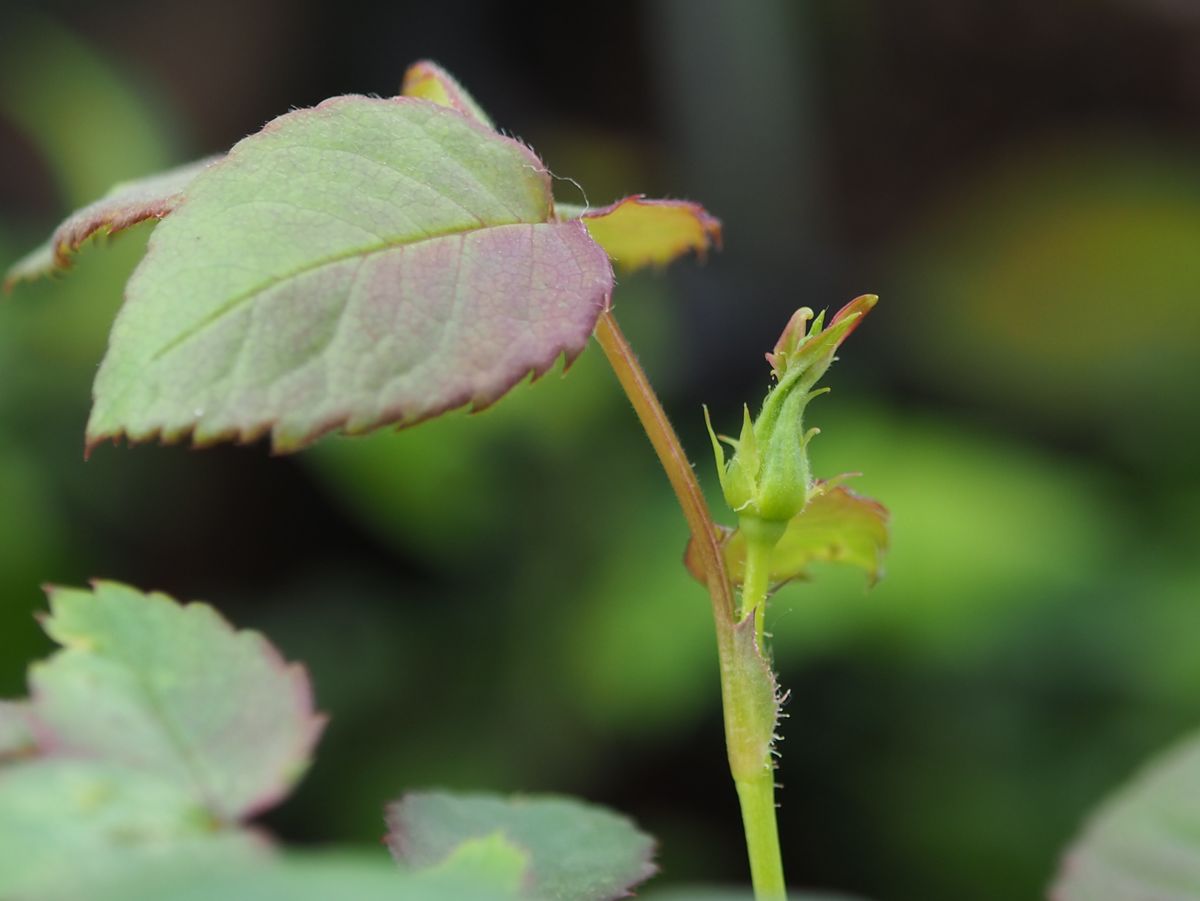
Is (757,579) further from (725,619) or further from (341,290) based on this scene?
(341,290)

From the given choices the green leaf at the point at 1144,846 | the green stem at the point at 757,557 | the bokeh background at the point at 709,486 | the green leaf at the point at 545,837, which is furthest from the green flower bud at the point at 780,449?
the bokeh background at the point at 709,486

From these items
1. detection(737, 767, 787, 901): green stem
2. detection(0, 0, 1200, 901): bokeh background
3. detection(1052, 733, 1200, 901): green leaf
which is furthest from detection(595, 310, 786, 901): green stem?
detection(0, 0, 1200, 901): bokeh background

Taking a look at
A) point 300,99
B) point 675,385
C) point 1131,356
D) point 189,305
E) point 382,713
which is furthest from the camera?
point 300,99

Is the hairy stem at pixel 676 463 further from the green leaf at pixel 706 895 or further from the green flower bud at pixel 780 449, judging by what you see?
the green leaf at pixel 706 895

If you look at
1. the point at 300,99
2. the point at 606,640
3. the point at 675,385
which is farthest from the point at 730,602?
the point at 300,99

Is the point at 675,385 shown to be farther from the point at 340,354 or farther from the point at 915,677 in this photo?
the point at 340,354

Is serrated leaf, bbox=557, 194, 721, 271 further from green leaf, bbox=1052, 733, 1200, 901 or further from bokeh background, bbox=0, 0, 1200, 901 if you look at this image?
bokeh background, bbox=0, 0, 1200, 901
